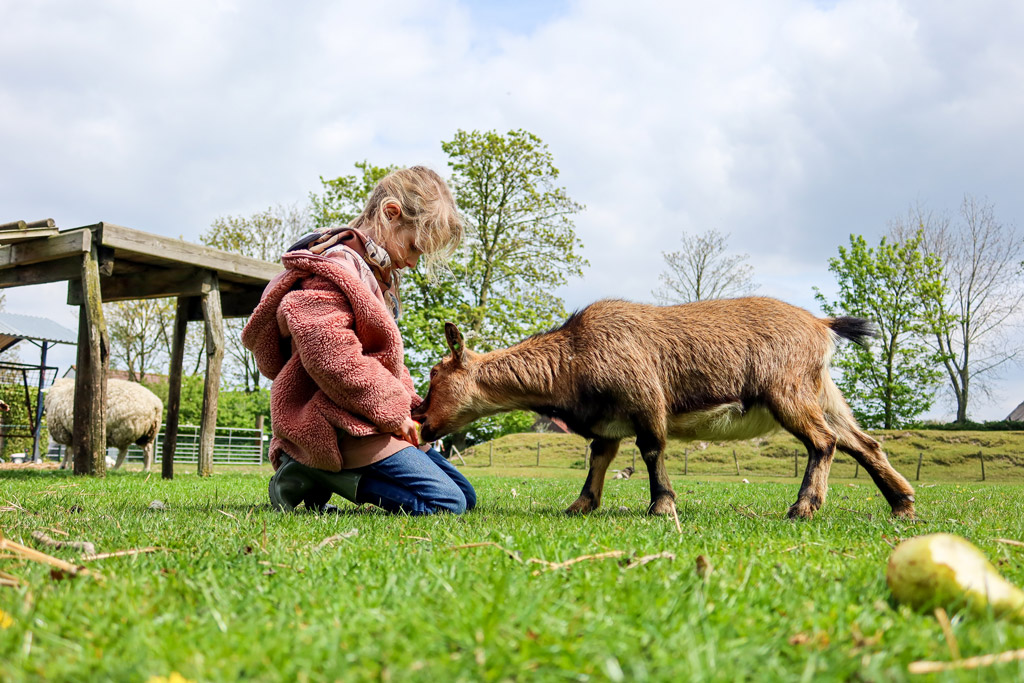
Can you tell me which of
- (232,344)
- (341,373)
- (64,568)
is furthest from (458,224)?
(232,344)

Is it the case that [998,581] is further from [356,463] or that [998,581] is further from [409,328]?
[409,328]

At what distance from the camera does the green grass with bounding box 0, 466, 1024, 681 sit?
1396 mm

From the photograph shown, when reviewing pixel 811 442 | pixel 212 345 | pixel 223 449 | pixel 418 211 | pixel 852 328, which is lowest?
pixel 223 449

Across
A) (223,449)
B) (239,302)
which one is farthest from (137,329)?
(239,302)

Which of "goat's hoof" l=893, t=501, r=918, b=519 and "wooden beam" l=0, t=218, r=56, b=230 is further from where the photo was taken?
"wooden beam" l=0, t=218, r=56, b=230

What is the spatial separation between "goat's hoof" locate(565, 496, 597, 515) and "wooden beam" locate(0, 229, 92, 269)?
23.9ft

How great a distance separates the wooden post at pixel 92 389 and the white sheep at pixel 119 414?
14.1 feet

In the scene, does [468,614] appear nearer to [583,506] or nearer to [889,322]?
[583,506]

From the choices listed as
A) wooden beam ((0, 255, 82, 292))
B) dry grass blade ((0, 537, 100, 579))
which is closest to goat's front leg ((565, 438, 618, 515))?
dry grass blade ((0, 537, 100, 579))

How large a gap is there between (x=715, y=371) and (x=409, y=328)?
22.8 m

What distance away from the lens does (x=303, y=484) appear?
4641 mm

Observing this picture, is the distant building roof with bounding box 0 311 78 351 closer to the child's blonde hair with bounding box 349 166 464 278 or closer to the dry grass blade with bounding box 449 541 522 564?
the child's blonde hair with bounding box 349 166 464 278

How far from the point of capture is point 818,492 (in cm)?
506

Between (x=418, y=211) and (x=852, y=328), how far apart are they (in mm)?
3543
